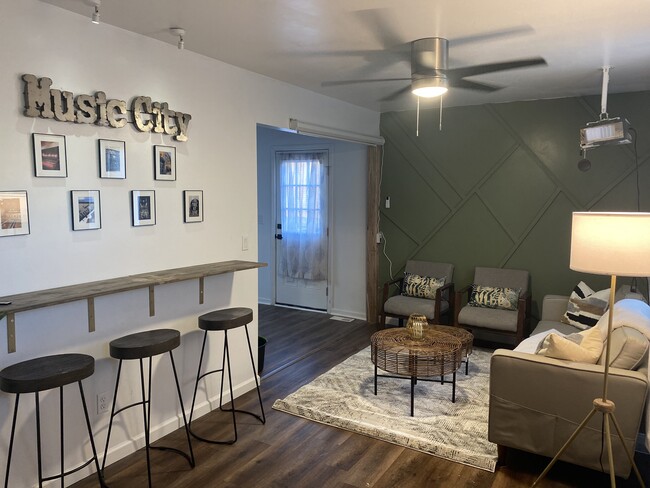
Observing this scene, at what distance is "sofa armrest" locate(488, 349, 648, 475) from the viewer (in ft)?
7.84

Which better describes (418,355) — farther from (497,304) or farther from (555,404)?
(497,304)

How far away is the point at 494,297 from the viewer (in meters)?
4.76

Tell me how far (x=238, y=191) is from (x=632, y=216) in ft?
8.29

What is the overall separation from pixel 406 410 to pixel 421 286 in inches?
78.4

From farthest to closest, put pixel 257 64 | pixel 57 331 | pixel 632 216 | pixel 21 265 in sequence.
→ 1. pixel 257 64
2. pixel 57 331
3. pixel 21 265
4. pixel 632 216

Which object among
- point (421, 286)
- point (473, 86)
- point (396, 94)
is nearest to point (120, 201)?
point (396, 94)

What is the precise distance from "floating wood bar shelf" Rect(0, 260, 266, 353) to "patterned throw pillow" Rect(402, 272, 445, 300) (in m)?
2.36

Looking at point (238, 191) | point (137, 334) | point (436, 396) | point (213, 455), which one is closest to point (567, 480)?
point (436, 396)

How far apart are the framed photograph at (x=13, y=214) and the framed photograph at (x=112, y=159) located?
1.48 ft

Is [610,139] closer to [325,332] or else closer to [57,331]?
[325,332]

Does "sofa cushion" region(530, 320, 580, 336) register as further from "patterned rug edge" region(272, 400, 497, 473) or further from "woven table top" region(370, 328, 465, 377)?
"patterned rug edge" region(272, 400, 497, 473)

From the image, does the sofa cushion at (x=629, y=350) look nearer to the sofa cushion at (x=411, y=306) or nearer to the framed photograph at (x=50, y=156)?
the sofa cushion at (x=411, y=306)

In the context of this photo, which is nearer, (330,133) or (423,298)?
(330,133)

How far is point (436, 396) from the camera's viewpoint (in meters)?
3.61
